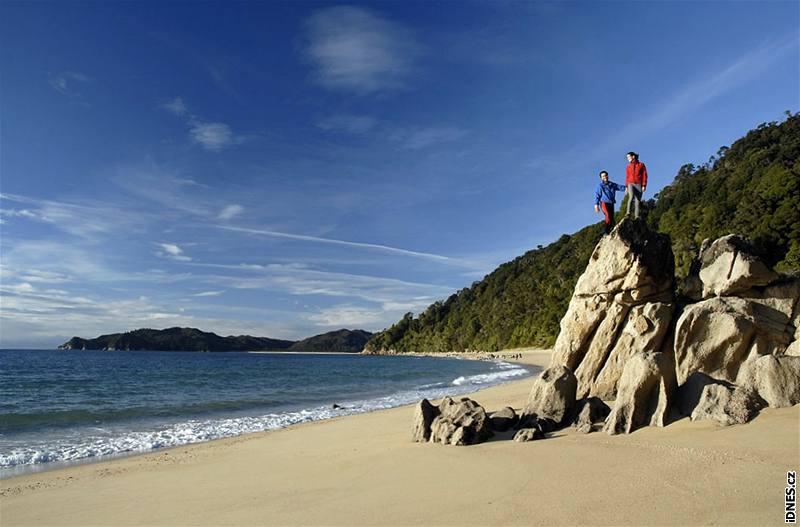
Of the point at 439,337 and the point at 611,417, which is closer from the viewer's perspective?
the point at 611,417

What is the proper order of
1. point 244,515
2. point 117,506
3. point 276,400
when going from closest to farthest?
point 244,515 → point 117,506 → point 276,400

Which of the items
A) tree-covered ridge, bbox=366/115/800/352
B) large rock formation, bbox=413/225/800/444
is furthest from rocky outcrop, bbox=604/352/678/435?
tree-covered ridge, bbox=366/115/800/352

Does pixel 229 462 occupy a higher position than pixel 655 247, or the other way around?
pixel 655 247

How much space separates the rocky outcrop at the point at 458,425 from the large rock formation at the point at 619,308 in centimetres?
368

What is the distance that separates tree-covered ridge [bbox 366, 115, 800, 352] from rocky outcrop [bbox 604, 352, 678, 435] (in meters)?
7.87

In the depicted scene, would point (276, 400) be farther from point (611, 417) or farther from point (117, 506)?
point (611, 417)

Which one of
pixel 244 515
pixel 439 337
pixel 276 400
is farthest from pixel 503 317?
pixel 244 515

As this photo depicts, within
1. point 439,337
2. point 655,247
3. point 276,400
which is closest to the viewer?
point 655,247

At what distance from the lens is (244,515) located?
6.84m

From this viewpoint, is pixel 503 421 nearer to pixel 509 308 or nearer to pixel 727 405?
pixel 727 405

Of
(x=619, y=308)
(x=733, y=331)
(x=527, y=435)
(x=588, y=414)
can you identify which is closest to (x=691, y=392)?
(x=588, y=414)

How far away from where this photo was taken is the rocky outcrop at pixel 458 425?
995 centimetres

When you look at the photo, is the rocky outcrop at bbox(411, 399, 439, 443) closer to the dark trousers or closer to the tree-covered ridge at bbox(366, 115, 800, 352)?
the dark trousers

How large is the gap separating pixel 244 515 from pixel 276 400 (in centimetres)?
2027
